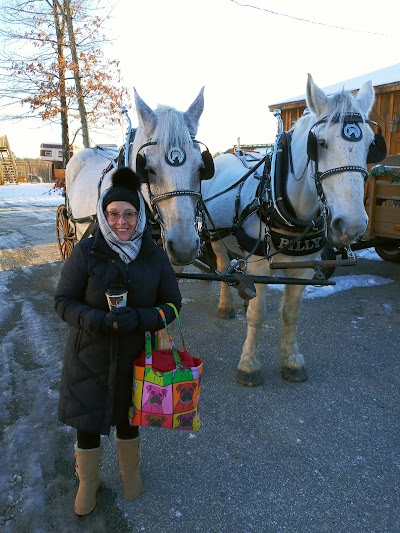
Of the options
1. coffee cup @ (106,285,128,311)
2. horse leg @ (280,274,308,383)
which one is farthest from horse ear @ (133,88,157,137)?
horse leg @ (280,274,308,383)

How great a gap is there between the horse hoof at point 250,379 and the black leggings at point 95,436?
1.35 metres

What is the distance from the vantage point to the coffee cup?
1.79 meters

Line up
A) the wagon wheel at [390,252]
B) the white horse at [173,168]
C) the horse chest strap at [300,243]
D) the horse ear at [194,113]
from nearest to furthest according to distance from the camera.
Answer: the white horse at [173,168]
the horse ear at [194,113]
the horse chest strap at [300,243]
the wagon wheel at [390,252]

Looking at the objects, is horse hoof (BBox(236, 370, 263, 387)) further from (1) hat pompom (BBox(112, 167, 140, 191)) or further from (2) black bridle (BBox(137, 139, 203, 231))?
(1) hat pompom (BBox(112, 167, 140, 191))

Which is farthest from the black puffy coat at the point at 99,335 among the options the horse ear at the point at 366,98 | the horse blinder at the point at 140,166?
the horse ear at the point at 366,98

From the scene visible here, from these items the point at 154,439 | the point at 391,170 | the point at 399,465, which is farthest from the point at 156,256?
the point at 391,170

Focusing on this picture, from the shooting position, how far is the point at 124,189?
1894 millimetres

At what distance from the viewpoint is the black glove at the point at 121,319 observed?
1754 millimetres

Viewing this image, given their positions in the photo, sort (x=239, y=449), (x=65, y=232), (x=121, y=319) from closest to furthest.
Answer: (x=121, y=319) < (x=239, y=449) < (x=65, y=232)

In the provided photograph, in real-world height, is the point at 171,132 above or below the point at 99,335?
above

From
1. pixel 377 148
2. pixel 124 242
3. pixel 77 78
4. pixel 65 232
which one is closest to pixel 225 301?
pixel 65 232

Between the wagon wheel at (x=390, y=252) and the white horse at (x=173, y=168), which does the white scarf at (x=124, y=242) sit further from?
the wagon wheel at (x=390, y=252)

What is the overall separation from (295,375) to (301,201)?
4.81ft

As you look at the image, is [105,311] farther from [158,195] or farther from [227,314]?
[227,314]
